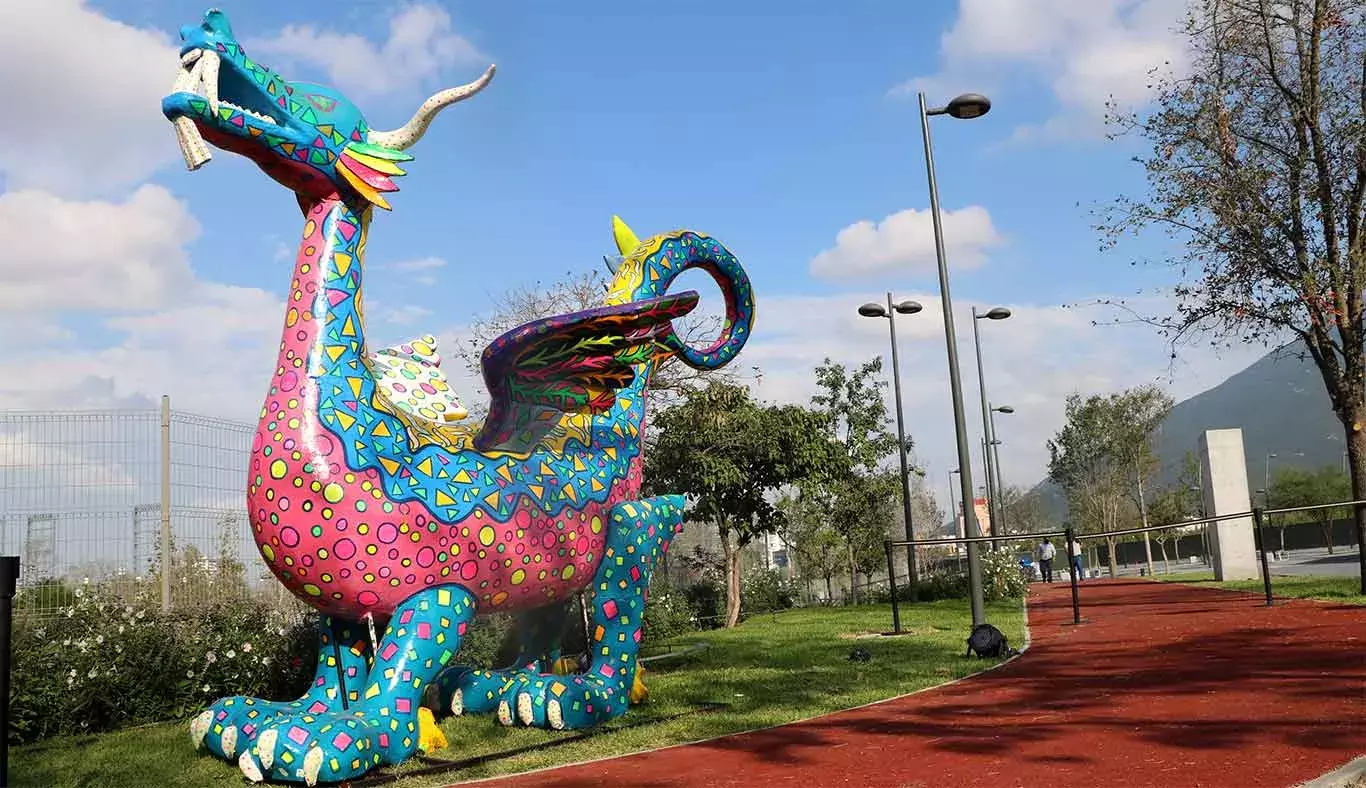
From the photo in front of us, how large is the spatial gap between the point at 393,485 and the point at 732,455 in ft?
37.5

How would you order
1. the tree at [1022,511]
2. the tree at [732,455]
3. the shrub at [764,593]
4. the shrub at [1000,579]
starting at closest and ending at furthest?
the tree at [732,455] < the shrub at [1000,579] < the shrub at [764,593] < the tree at [1022,511]

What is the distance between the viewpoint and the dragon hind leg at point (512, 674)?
702cm

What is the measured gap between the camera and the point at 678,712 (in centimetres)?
739

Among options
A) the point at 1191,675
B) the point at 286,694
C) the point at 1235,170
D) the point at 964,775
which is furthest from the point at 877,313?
the point at 964,775

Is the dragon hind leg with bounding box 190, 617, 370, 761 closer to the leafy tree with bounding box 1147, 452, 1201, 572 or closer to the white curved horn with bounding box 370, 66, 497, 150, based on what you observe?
the white curved horn with bounding box 370, 66, 497, 150

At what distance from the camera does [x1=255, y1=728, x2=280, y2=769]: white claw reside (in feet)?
17.0

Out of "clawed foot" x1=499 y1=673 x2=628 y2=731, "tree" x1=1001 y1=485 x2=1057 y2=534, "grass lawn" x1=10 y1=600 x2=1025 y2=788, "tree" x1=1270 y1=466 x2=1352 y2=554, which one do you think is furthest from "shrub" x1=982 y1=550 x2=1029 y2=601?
"tree" x1=1270 y1=466 x2=1352 y2=554

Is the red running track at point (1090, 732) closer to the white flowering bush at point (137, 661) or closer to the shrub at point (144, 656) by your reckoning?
the shrub at point (144, 656)

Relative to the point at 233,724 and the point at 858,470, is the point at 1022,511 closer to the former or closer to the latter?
the point at 858,470

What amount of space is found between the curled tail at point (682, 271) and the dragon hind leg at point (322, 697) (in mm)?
2998

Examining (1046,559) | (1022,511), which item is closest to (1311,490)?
(1022,511)

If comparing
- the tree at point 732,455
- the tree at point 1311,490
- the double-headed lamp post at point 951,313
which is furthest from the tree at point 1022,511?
the double-headed lamp post at point 951,313

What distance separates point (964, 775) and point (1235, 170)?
1172 centimetres

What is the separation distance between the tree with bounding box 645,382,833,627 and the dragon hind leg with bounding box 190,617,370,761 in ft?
34.5
